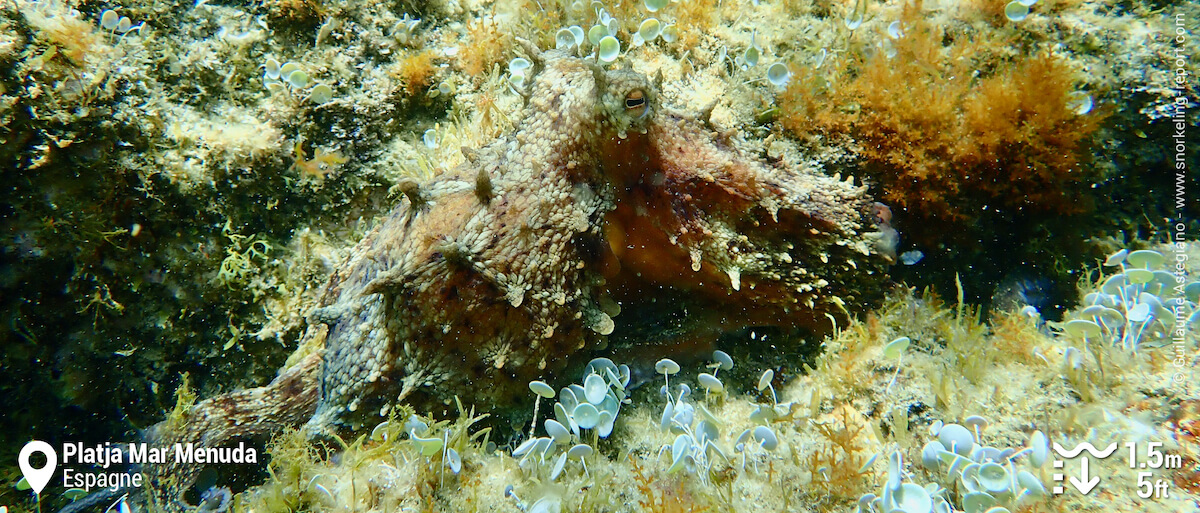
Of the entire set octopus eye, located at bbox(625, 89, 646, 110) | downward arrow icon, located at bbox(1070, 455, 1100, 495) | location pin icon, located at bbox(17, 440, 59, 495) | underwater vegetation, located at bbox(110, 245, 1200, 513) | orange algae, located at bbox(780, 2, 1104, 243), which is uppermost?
octopus eye, located at bbox(625, 89, 646, 110)

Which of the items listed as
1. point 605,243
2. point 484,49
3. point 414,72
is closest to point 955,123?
point 605,243

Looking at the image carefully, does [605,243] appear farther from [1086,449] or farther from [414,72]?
[1086,449]

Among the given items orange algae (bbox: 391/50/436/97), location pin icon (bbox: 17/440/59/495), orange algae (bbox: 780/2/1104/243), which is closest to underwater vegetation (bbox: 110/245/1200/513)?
orange algae (bbox: 780/2/1104/243)

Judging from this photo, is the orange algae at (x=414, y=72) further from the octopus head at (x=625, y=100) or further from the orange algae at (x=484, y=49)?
the octopus head at (x=625, y=100)

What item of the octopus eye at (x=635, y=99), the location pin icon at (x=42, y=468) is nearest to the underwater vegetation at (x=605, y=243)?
the octopus eye at (x=635, y=99)

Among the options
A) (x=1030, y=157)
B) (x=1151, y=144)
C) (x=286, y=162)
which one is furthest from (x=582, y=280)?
(x=1151, y=144)

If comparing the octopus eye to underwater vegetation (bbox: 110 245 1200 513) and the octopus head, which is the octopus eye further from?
underwater vegetation (bbox: 110 245 1200 513)
